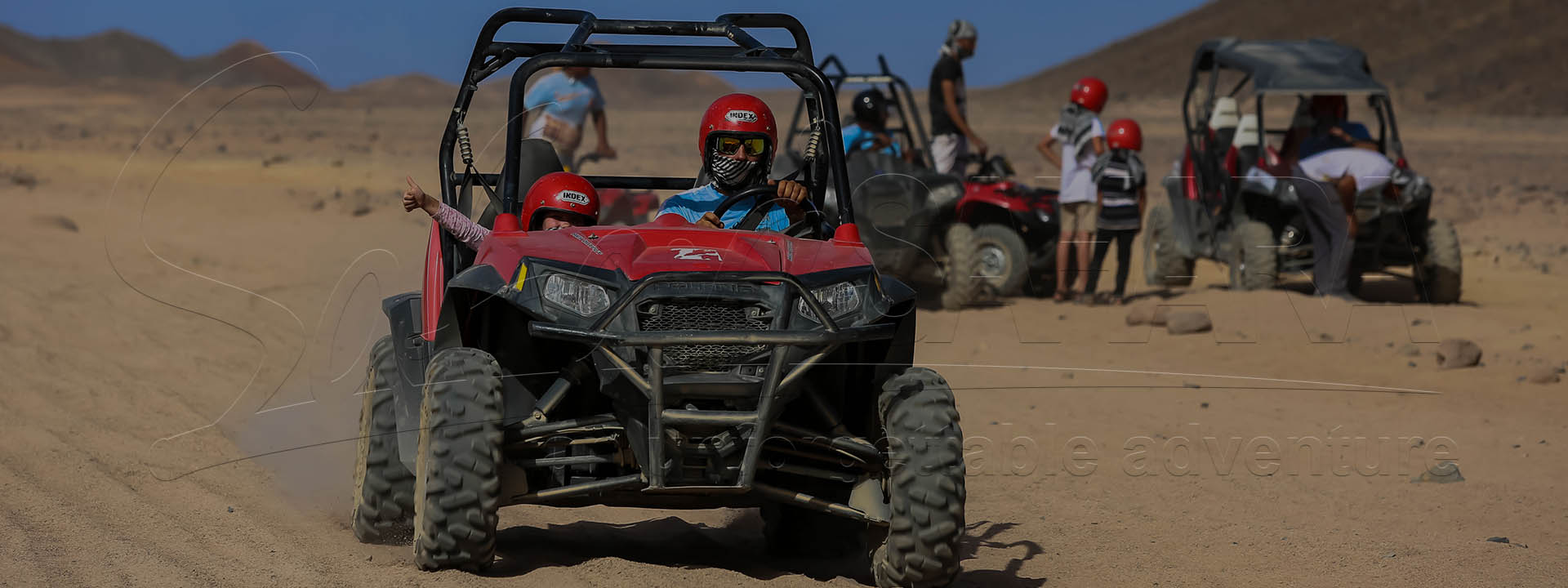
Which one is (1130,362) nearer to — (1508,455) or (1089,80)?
(1508,455)

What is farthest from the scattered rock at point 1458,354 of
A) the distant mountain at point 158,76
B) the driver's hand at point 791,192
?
the distant mountain at point 158,76

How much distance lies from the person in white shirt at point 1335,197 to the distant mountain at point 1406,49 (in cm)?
6145

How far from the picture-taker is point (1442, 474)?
8672mm

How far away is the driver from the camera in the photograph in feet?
22.1

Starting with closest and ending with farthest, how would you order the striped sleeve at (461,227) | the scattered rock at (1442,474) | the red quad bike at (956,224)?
the striped sleeve at (461,227)
the scattered rock at (1442,474)
the red quad bike at (956,224)

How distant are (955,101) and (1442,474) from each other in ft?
26.6

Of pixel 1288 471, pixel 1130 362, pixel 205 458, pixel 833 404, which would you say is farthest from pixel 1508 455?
pixel 205 458

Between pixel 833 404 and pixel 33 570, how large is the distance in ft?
8.87

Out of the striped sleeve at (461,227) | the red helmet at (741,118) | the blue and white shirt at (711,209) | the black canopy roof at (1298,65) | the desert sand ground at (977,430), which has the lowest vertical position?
the desert sand ground at (977,430)

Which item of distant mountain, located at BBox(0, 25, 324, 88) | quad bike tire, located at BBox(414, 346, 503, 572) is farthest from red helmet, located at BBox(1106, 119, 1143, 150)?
distant mountain, located at BBox(0, 25, 324, 88)

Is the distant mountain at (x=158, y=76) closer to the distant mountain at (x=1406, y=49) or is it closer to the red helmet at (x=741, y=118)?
the distant mountain at (x=1406, y=49)

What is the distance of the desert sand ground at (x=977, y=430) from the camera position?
6.58 meters

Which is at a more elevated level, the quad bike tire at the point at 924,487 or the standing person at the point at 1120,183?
the standing person at the point at 1120,183

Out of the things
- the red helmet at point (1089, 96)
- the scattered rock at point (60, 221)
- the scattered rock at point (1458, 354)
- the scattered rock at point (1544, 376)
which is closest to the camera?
the scattered rock at point (1544, 376)
